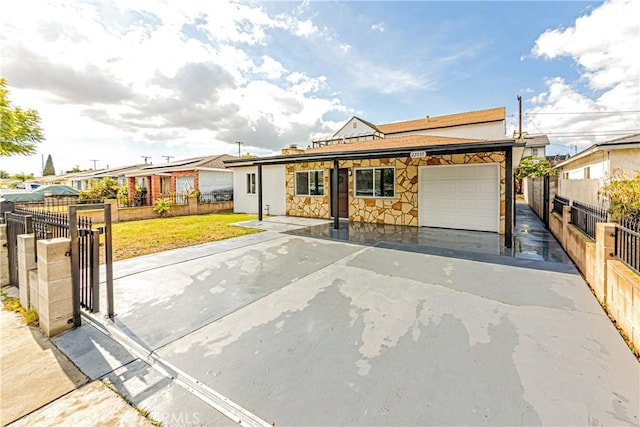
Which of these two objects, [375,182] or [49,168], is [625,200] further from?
[49,168]

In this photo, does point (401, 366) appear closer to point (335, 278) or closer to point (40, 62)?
point (335, 278)

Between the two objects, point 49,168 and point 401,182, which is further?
point 49,168

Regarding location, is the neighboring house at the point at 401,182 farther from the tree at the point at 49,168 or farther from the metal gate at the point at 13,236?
the tree at the point at 49,168

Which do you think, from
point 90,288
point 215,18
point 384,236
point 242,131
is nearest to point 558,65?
point 384,236

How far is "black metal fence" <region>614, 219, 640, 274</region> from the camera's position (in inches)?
121

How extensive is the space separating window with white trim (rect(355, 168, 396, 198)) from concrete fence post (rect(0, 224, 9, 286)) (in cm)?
1043

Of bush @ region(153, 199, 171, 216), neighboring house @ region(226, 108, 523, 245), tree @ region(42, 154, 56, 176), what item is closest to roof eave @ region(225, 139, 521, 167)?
neighboring house @ region(226, 108, 523, 245)

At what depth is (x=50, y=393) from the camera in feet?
7.34

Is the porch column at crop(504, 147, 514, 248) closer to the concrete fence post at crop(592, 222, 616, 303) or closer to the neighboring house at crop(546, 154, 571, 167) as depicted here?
the concrete fence post at crop(592, 222, 616, 303)

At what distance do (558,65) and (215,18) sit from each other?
2146 centimetres

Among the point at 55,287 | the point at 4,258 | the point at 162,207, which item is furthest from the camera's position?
the point at 162,207

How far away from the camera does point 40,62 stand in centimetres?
1301

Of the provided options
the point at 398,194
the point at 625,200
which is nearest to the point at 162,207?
the point at 398,194

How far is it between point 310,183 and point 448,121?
61.2ft
